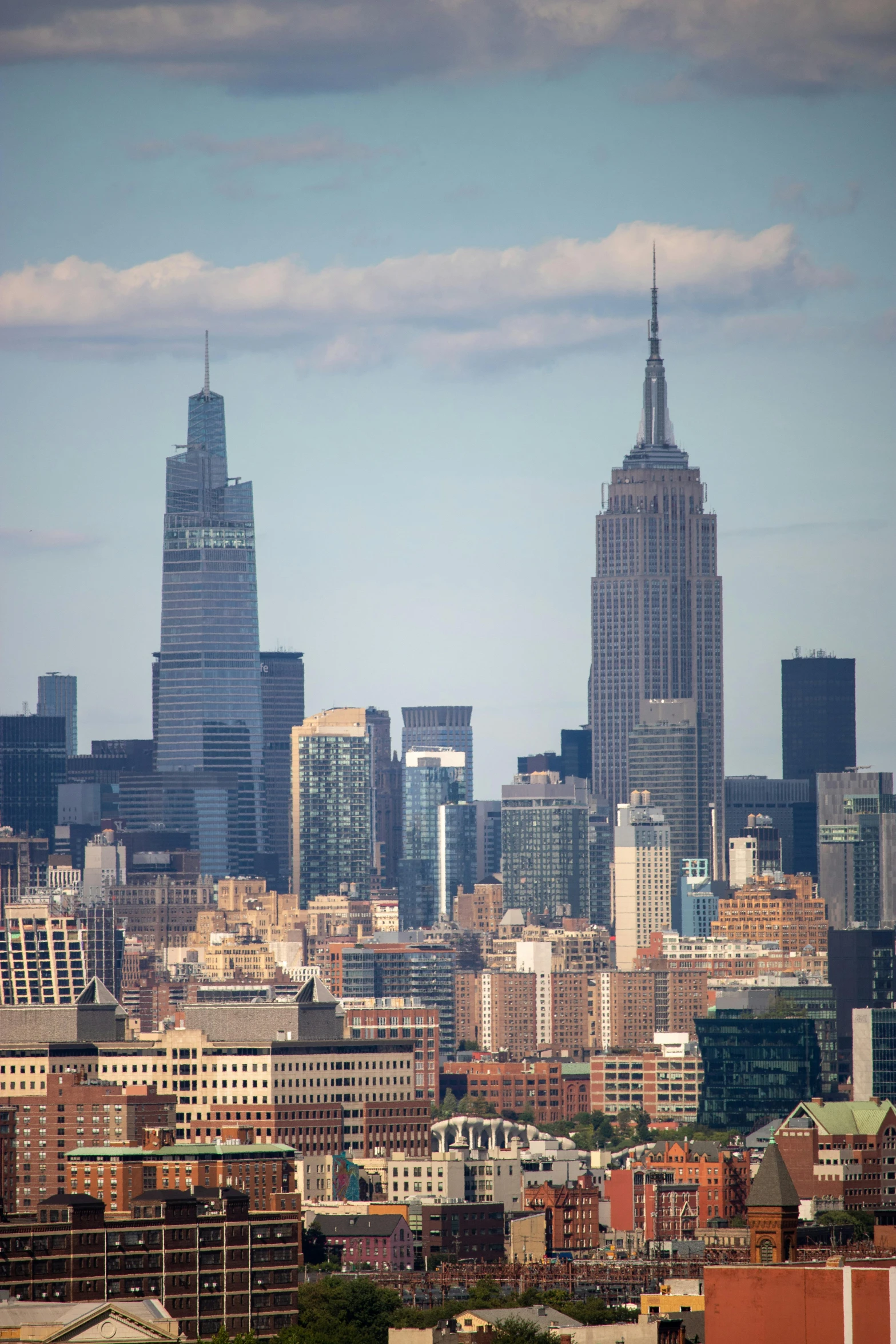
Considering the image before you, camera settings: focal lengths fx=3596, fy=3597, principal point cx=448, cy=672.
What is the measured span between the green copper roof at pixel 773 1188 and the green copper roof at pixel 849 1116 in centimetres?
9542

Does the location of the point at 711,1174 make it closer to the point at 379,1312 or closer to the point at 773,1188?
the point at 379,1312

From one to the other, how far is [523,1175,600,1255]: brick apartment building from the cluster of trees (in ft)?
113

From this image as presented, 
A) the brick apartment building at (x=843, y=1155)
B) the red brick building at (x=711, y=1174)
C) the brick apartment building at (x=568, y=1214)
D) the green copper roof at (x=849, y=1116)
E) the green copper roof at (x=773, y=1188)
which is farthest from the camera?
the green copper roof at (x=849, y=1116)

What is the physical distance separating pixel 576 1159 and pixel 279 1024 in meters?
17.8

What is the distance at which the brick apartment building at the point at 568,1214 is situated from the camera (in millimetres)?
165125

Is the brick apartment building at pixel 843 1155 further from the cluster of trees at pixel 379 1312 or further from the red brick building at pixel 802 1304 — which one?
the red brick building at pixel 802 1304

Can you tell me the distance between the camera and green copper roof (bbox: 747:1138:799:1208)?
91125 mm

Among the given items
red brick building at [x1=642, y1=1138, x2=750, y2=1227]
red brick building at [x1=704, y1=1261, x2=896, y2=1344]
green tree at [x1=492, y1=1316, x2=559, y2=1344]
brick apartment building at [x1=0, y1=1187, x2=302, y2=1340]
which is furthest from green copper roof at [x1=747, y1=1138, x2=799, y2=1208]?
red brick building at [x1=642, y1=1138, x2=750, y2=1227]

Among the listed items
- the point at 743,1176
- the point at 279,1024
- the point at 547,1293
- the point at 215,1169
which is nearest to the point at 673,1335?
the point at 547,1293

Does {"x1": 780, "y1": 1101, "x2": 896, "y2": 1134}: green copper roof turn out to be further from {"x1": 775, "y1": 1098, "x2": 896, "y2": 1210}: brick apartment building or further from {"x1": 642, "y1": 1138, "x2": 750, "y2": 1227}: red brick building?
{"x1": 642, "y1": 1138, "x2": 750, "y2": 1227}: red brick building

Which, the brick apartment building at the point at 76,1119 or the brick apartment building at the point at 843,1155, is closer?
the brick apartment building at the point at 76,1119

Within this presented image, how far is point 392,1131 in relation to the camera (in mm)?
191375

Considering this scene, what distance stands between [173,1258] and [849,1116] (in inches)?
3361

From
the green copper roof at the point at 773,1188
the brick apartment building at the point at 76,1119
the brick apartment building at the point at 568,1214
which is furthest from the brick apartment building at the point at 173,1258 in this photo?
the brick apartment building at the point at 76,1119
